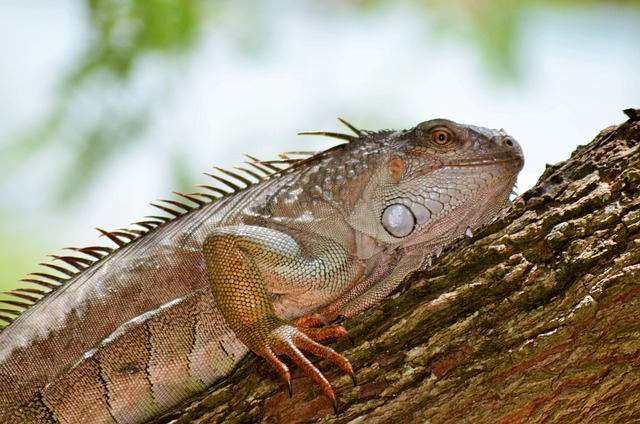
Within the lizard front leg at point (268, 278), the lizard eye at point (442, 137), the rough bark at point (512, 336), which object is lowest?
the rough bark at point (512, 336)

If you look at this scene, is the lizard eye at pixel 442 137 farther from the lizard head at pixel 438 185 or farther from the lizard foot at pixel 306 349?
the lizard foot at pixel 306 349

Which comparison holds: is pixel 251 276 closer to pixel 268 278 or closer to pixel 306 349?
pixel 268 278

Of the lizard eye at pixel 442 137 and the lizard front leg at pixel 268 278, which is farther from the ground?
the lizard eye at pixel 442 137

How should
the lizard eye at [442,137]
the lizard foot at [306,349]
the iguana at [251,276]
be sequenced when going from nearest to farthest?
the lizard foot at [306,349] < the iguana at [251,276] < the lizard eye at [442,137]

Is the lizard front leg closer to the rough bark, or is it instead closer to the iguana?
the iguana

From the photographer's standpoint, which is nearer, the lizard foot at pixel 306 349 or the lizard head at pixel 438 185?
the lizard foot at pixel 306 349

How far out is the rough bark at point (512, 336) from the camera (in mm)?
2723

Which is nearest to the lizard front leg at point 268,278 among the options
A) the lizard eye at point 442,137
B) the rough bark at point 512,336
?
the rough bark at point 512,336

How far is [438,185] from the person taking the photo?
11.6ft

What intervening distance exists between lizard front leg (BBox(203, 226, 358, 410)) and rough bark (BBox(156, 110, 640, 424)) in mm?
137

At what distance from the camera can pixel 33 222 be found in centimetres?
685

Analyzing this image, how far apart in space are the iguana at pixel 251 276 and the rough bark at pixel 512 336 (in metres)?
0.30

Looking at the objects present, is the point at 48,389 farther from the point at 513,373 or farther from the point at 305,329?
the point at 513,373

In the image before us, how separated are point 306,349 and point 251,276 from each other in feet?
1.67
